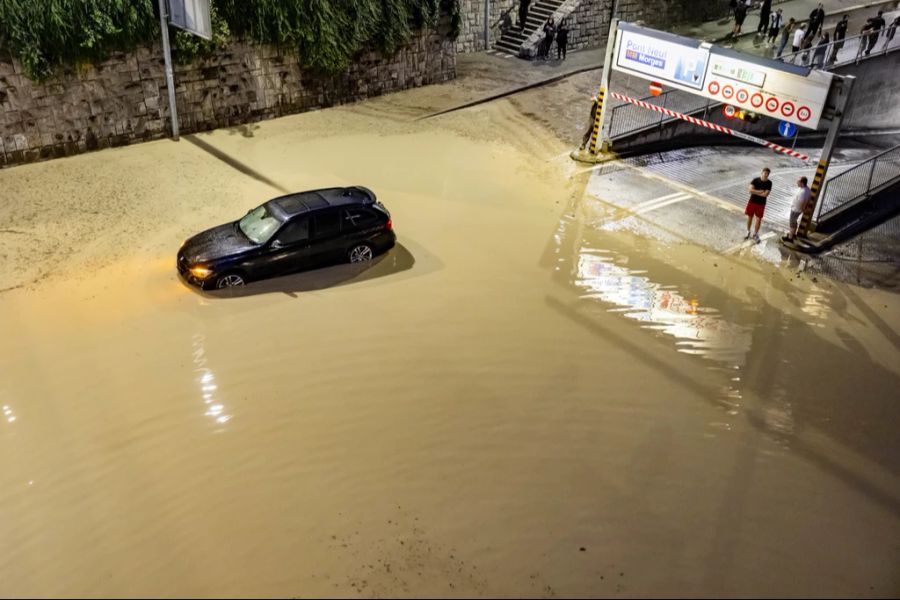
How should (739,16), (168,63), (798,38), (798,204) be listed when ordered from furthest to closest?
(739,16) < (798,38) < (168,63) < (798,204)

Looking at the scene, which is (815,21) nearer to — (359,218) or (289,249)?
(359,218)

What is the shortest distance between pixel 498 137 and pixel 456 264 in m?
7.41

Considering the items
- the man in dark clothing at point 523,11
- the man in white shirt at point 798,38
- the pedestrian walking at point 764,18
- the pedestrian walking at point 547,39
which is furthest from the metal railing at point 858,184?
the man in dark clothing at point 523,11

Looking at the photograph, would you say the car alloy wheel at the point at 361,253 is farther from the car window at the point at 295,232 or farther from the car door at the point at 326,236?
the car window at the point at 295,232

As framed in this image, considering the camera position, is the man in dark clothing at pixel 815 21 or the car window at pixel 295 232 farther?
the man in dark clothing at pixel 815 21

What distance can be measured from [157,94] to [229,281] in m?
8.61

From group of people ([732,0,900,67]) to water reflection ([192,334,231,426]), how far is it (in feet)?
60.4

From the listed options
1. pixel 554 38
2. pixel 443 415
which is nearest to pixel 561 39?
pixel 554 38

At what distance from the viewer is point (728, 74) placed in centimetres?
1627

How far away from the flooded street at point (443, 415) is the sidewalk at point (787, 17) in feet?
49.9

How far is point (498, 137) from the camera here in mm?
20938

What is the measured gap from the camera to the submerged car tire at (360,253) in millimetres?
14320

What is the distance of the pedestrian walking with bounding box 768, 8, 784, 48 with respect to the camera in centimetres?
2697

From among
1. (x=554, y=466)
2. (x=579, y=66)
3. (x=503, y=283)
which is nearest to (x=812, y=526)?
(x=554, y=466)
